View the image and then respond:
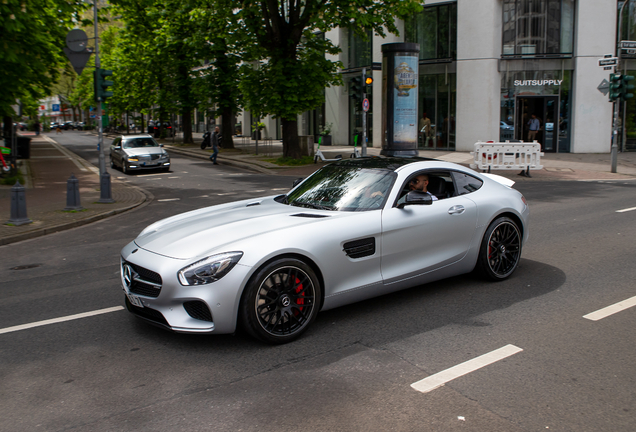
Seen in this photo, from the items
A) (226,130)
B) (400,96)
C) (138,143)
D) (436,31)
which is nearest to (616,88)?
(400,96)

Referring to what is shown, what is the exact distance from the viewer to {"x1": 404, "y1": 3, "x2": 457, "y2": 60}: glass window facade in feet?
97.8

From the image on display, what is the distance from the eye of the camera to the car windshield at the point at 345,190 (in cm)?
556

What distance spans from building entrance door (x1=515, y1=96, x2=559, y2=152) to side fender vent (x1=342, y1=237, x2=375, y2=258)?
1016 inches

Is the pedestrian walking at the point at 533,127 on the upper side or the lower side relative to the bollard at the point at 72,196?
upper

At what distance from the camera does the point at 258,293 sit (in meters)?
4.54

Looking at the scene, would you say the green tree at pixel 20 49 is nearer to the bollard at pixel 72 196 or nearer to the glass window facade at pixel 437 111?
the bollard at pixel 72 196

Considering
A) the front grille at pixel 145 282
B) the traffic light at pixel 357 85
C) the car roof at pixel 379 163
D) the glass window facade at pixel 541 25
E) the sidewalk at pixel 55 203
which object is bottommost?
the sidewalk at pixel 55 203

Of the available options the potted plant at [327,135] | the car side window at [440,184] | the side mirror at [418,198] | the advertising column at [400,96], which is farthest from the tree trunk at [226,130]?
the side mirror at [418,198]

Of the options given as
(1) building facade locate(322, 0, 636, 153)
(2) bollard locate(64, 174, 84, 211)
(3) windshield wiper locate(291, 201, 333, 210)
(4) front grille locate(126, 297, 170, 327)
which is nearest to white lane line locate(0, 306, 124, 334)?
(4) front grille locate(126, 297, 170, 327)

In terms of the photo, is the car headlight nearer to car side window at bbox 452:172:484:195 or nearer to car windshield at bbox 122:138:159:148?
car side window at bbox 452:172:484:195

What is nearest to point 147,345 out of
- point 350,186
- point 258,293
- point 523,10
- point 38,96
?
point 258,293

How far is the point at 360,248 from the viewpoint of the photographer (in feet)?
16.9

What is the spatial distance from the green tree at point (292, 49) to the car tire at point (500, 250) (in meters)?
17.1

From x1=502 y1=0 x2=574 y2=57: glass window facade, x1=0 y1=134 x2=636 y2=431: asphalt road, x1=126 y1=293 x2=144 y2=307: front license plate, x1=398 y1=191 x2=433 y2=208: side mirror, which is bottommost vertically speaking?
x1=0 y1=134 x2=636 y2=431: asphalt road
